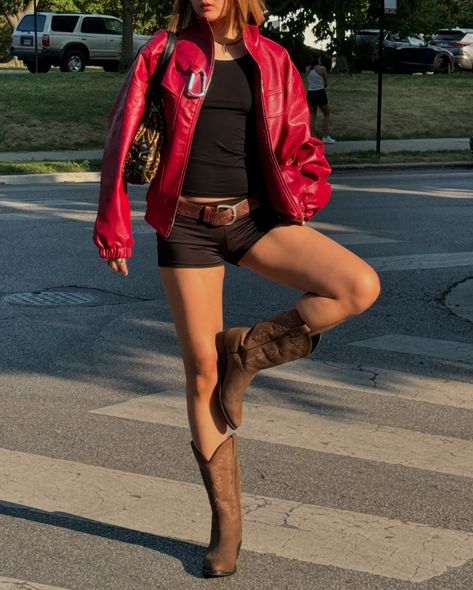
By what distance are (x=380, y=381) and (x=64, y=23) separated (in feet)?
119

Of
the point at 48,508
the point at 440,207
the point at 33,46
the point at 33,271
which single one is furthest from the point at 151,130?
the point at 33,46

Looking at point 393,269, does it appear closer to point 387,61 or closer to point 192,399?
point 192,399

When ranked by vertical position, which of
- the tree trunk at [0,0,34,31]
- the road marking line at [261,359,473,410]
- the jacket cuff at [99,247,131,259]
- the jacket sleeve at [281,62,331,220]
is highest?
the jacket sleeve at [281,62,331,220]

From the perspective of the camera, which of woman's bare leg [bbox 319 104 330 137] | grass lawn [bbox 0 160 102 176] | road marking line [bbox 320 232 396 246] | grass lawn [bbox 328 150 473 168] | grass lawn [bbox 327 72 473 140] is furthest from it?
grass lawn [bbox 327 72 473 140]

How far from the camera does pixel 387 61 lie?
43562 millimetres

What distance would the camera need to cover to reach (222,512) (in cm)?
410

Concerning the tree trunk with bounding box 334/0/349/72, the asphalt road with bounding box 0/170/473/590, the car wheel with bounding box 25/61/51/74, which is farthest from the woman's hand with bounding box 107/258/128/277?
the car wheel with bounding box 25/61/51/74

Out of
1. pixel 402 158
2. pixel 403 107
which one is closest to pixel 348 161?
pixel 402 158

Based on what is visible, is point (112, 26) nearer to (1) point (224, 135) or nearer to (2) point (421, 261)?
(2) point (421, 261)

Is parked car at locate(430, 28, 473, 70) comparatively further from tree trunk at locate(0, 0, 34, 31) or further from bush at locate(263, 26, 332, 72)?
bush at locate(263, 26, 332, 72)

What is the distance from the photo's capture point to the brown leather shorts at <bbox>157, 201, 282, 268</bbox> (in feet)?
13.1

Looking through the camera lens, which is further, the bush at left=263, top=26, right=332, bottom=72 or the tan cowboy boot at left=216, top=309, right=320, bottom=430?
the bush at left=263, top=26, right=332, bottom=72

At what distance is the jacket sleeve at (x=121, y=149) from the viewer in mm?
3906

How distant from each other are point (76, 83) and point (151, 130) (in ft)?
89.9
